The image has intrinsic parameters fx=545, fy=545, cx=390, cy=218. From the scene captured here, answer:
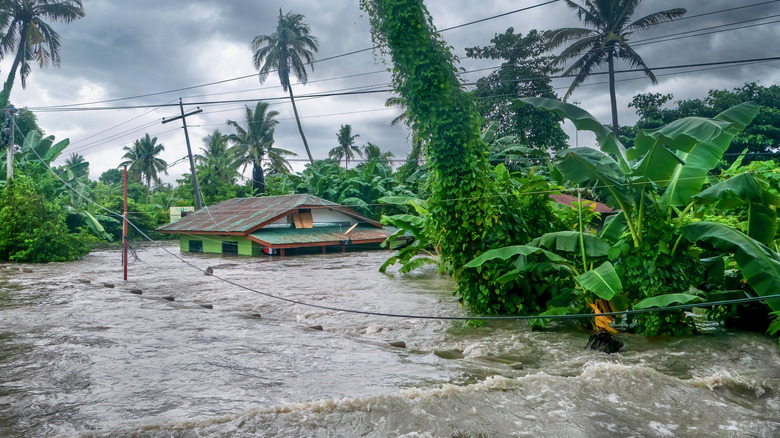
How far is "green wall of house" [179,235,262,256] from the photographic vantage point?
2572cm

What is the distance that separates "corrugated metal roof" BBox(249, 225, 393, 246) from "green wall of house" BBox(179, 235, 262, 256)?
4.02ft

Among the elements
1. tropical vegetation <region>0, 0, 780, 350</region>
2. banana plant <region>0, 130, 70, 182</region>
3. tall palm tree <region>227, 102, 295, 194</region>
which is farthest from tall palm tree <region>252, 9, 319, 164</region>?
tropical vegetation <region>0, 0, 780, 350</region>

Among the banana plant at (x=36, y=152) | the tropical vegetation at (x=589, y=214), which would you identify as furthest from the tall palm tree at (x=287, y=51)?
the tropical vegetation at (x=589, y=214)

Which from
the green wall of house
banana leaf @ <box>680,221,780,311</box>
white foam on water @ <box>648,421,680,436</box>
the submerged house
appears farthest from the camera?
the green wall of house

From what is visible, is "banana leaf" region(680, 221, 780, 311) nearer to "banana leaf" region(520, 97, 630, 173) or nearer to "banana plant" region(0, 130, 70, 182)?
"banana leaf" region(520, 97, 630, 173)

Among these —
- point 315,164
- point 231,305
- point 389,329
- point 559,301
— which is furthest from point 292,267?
point 315,164

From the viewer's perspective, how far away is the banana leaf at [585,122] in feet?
27.3

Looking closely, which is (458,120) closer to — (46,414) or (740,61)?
(740,61)

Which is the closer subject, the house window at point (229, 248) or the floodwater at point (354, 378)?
the floodwater at point (354, 378)

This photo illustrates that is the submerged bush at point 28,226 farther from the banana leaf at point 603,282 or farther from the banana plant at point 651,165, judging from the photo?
the banana leaf at point 603,282

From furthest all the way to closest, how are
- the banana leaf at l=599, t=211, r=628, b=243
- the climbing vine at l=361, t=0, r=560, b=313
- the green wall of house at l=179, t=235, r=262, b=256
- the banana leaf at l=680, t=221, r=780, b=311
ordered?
the green wall of house at l=179, t=235, r=262, b=256 < the climbing vine at l=361, t=0, r=560, b=313 < the banana leaf at l=599, t=211, r=628, b=243 < the banana leaf at l=680, t=221, r=780, b=311

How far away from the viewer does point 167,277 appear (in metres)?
18.7

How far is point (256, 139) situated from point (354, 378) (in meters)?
38.9

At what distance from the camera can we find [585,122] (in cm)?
833
